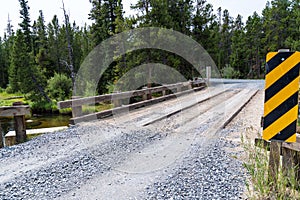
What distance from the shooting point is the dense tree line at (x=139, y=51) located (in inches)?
591

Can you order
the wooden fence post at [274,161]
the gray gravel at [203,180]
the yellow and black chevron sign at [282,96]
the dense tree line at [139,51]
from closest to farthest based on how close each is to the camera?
the yellow and black chevron sign at [282,96] → the wooden fence post at [274,161] → the gray gravel at [203,180] → the dense tree line at [139,51]

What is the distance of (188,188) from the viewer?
246 cm

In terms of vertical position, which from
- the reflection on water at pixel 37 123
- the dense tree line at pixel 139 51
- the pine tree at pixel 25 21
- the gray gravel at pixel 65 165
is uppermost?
the pine tree at pixel 25 21

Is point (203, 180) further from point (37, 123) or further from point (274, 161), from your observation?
point (37, 123)

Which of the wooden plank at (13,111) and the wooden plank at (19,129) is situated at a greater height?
the wooden plank at (13,111)

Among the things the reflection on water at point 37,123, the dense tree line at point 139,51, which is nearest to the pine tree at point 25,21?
the dense tree line at point 139,51

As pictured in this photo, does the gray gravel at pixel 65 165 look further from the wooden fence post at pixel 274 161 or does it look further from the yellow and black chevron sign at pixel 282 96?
the yellow and black chevron sign at pixel 282 96

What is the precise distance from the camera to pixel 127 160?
3318 mm

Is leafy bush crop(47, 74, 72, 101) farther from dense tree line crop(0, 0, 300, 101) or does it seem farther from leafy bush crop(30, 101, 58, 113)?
leafy bush crop(30, 101, 58, 113)

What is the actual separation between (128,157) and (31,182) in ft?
4.57

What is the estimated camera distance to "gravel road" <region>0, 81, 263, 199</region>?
2.45m

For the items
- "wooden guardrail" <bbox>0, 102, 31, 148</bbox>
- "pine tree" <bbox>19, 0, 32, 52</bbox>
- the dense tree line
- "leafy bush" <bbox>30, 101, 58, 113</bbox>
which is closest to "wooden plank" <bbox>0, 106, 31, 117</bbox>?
"wooden guardrail" <bbox>0, 102, 31, 148</bbox>

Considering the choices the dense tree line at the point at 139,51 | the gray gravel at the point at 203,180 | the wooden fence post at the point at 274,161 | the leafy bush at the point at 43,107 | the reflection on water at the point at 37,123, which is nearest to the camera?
the wooden fence post at the point at 274,161

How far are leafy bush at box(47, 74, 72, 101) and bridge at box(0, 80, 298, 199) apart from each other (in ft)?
53.9
